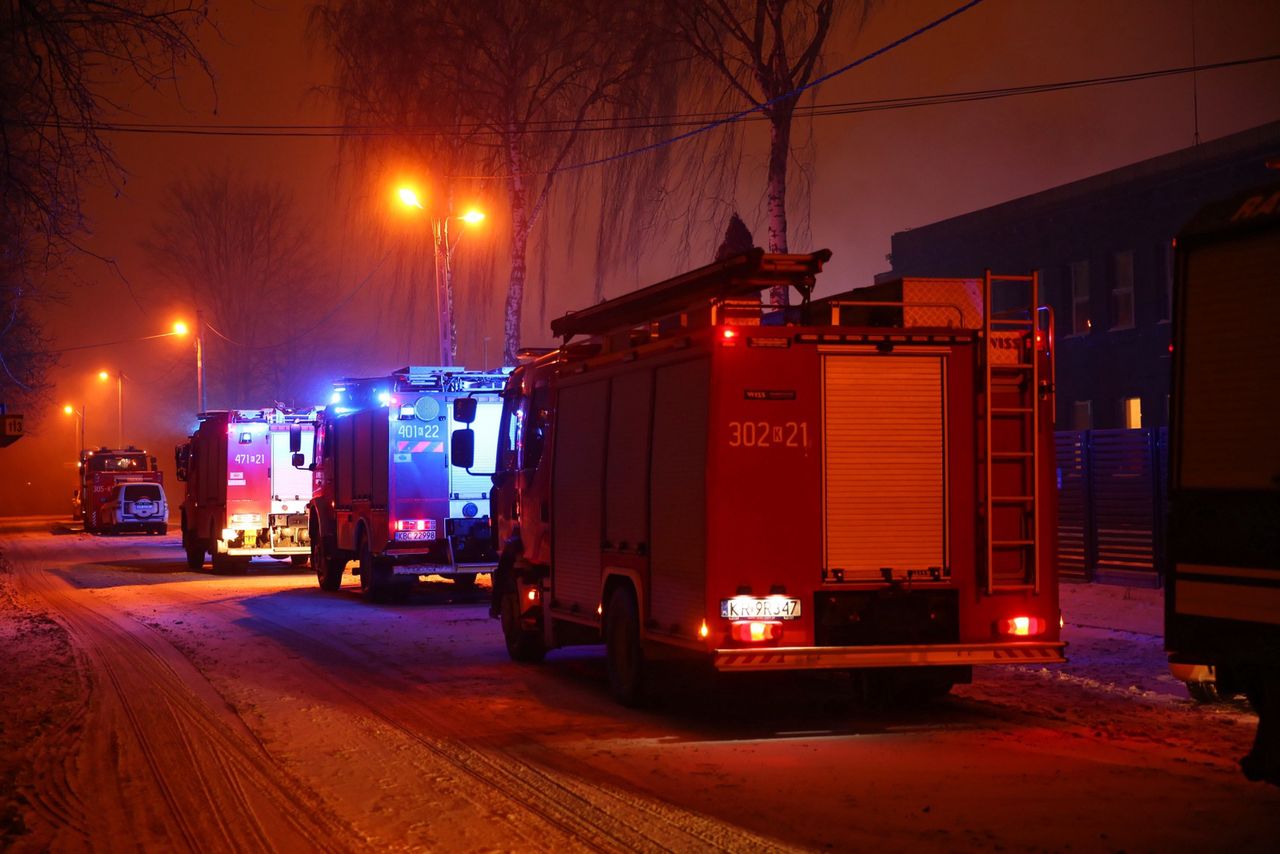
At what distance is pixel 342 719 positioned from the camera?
10844mm

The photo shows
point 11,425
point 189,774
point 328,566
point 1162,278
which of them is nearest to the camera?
point 189,774

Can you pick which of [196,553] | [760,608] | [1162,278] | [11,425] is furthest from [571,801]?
[11,425]

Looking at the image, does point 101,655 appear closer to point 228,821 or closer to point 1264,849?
point 228,821

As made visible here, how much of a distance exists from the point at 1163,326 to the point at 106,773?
26.3 meters

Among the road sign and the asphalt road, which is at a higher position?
the road sign

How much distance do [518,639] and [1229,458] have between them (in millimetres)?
8863

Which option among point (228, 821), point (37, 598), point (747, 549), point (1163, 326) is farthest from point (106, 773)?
point (1163, 326)

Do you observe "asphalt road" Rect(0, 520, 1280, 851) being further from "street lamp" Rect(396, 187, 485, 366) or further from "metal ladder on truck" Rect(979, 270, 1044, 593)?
"street lamp" Rect(396, 187, 485, 366)

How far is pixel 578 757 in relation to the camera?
9.20 m

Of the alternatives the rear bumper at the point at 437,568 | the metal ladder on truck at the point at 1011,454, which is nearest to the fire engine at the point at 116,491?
the rear bumper at the point at 437,568

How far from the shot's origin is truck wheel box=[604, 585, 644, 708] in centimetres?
1126

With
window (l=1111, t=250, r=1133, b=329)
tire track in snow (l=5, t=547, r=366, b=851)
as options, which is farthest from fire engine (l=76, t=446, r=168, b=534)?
tire track in snow (l=5, t=547, r=366, b=851)

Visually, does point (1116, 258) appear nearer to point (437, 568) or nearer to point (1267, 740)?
point (437, 568)

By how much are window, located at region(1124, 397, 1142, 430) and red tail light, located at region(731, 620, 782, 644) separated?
23.8m
